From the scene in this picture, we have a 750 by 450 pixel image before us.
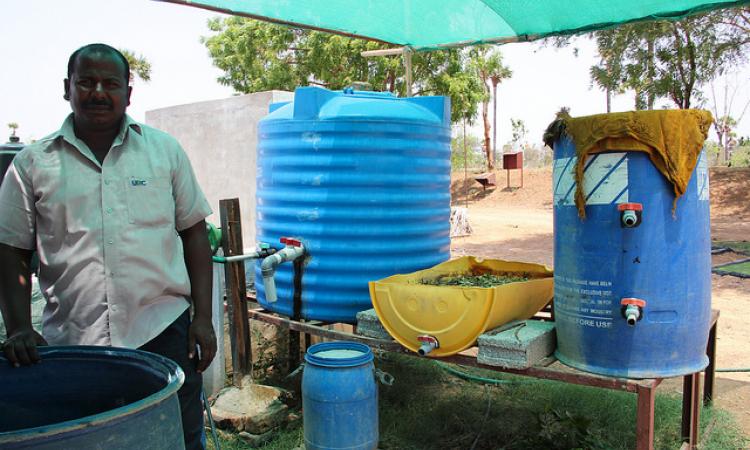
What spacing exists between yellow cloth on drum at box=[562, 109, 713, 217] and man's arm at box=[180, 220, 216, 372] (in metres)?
1.55

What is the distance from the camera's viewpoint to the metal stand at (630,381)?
7.80ft

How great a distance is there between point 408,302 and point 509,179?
66.5ft

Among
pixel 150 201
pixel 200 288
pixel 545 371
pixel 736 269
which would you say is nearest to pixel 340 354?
pixel 545 371

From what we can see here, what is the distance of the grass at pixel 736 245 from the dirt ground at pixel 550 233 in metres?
0.55

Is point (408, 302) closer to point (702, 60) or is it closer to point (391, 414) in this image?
point (391, 414)

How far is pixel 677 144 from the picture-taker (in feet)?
7.75

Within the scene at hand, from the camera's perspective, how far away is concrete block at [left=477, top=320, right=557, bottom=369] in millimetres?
2583

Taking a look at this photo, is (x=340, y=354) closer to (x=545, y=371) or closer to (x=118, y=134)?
(x=545, y=371)

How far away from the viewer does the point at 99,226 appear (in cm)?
183

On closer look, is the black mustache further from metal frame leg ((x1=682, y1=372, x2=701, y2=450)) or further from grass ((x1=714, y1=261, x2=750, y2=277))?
grass ((x1=714, y1=261, x2=750, y2=277))

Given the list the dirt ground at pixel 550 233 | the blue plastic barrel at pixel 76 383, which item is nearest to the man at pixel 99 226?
the blue plastic barrel at pixel 76 383

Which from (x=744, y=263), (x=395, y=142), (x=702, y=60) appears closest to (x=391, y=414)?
(x=395, y=142)

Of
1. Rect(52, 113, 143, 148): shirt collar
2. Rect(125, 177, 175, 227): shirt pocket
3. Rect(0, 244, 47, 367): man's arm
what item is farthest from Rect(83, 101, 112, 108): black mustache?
Rect(0, 244, 47, 367): man's arm

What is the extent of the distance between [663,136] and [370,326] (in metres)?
1.63
